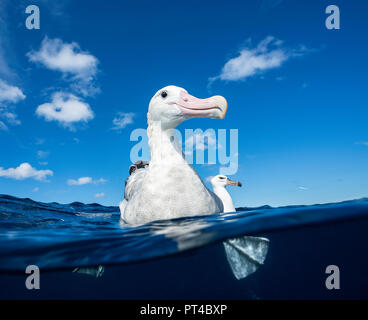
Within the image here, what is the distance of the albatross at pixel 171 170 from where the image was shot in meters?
4.45

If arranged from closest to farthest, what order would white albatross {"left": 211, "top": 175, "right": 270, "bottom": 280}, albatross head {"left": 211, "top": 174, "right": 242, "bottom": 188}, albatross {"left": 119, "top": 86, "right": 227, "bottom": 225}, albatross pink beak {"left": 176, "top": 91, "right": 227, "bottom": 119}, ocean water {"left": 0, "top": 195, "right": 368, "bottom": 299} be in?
1. ocean water {"left": 0, "top": 195, "right": 368, "bottom": 299}
2. white albatross {"left": 211, "top": 175, "right": 270, "bottom": 280}
3. albatross {"left": 119, "top": 86, "right": 227, "bottom": 225}
4. albatross pink beak {"left": 176, "top": 91, "right": 227, "bottom": 119}
5. albatross head {"left": 211, "top": 174, "right": 242, "bottom": 188}

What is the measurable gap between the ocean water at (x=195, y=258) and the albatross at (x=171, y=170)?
23 cm

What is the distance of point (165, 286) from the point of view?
5336mm

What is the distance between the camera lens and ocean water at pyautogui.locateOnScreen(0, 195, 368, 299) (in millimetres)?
4195

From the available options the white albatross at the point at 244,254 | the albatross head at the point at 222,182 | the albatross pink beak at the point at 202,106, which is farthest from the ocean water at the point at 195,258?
the albatross head at the point at 222,182

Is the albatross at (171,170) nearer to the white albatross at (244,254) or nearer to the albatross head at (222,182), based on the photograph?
the white albatross at (244,254)

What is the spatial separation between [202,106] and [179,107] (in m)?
0.43

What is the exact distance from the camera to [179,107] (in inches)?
189

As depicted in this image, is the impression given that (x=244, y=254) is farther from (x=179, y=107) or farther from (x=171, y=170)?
(x=179, y=107)

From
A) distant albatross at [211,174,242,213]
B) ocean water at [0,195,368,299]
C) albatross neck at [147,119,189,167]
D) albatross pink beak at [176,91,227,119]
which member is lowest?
ocean water at [0,195,368,299]

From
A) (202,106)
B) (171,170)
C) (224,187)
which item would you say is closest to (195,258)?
(171,170)

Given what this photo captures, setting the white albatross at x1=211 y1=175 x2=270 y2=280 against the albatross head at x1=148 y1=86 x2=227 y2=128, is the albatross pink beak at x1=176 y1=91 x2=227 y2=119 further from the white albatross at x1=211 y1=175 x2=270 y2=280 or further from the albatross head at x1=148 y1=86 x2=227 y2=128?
the white albatross at x1=211 y1=175 x2=270 y2=280

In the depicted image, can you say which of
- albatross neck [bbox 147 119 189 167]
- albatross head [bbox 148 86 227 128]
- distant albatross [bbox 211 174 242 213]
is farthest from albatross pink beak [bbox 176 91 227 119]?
distant albatross [bbox 211 174 242 213]
